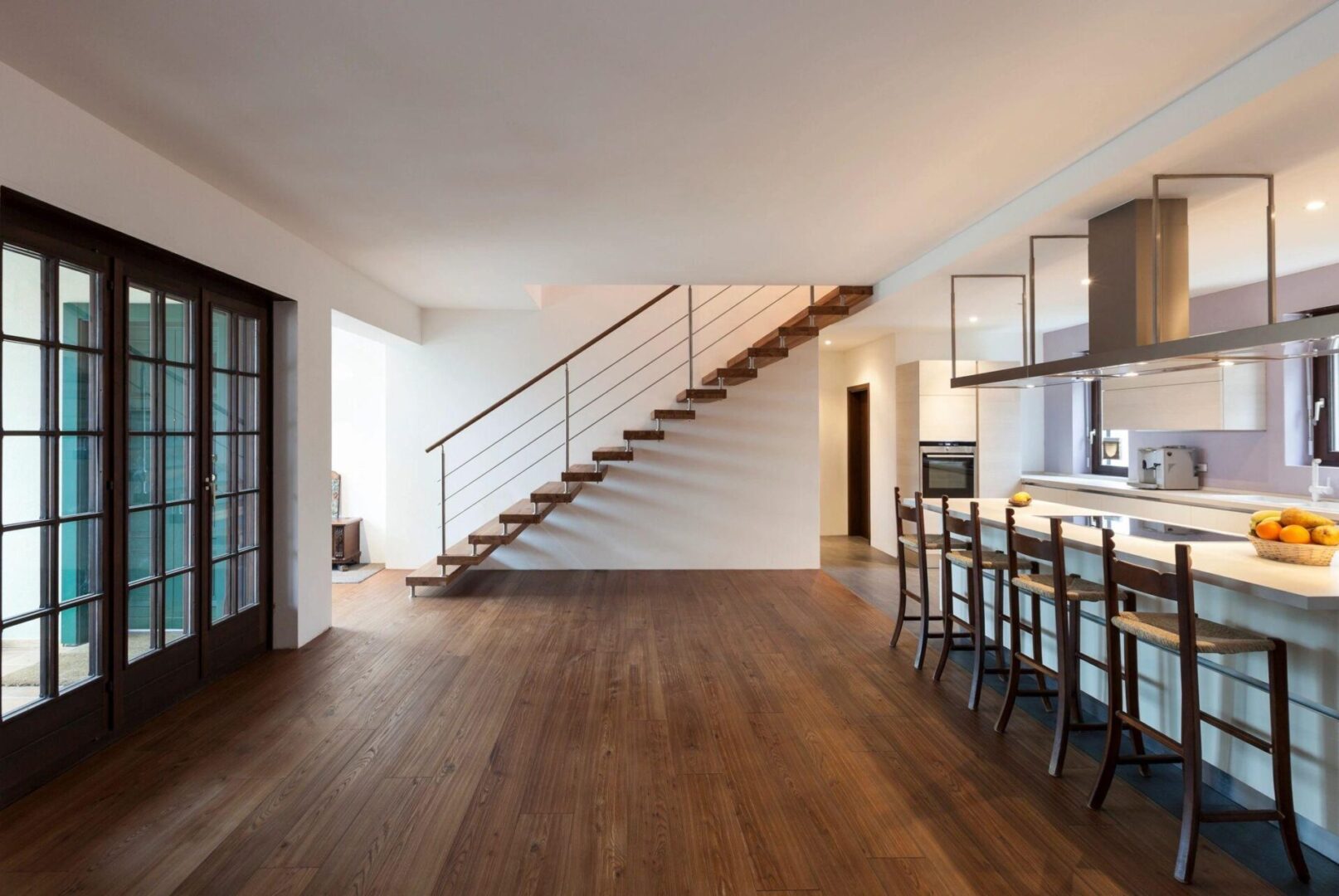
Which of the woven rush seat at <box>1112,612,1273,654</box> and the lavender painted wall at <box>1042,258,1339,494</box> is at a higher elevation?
the lavender painted wall at <box>1042,258,1339,494</box>

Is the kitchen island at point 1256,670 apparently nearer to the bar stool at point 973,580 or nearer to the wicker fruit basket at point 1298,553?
the wicker fruit basket at point 1298,553

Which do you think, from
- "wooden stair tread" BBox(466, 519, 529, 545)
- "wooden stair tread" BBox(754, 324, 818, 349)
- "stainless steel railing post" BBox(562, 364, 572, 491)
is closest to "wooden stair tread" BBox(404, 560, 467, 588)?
"wooden stair tread" BBox(466, 519, 529, 545)

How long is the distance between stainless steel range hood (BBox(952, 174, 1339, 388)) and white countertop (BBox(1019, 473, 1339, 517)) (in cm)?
197

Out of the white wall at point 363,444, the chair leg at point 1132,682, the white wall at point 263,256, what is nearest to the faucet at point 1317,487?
the chair leg at point 1132,682

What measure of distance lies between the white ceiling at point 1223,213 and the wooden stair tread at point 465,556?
13.4ft

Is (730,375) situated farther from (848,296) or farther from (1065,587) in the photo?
(1065,587)

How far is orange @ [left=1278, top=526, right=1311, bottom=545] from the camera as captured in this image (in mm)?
2633

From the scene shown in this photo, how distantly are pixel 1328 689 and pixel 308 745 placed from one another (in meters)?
3.88

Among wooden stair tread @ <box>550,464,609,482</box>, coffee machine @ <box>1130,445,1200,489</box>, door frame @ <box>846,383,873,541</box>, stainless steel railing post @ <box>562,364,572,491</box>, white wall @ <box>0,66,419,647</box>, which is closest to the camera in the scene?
white wall @ <box>0,66,419,647</box>

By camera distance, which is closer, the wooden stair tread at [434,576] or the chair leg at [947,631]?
the chair leg at [947,631]

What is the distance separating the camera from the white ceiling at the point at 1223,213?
260cm

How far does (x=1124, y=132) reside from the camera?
3049mm

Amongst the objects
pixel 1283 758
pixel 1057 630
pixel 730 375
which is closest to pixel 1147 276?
pixel 1057 630

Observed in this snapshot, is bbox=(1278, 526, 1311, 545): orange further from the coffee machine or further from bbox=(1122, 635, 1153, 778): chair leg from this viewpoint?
the coffee machine
